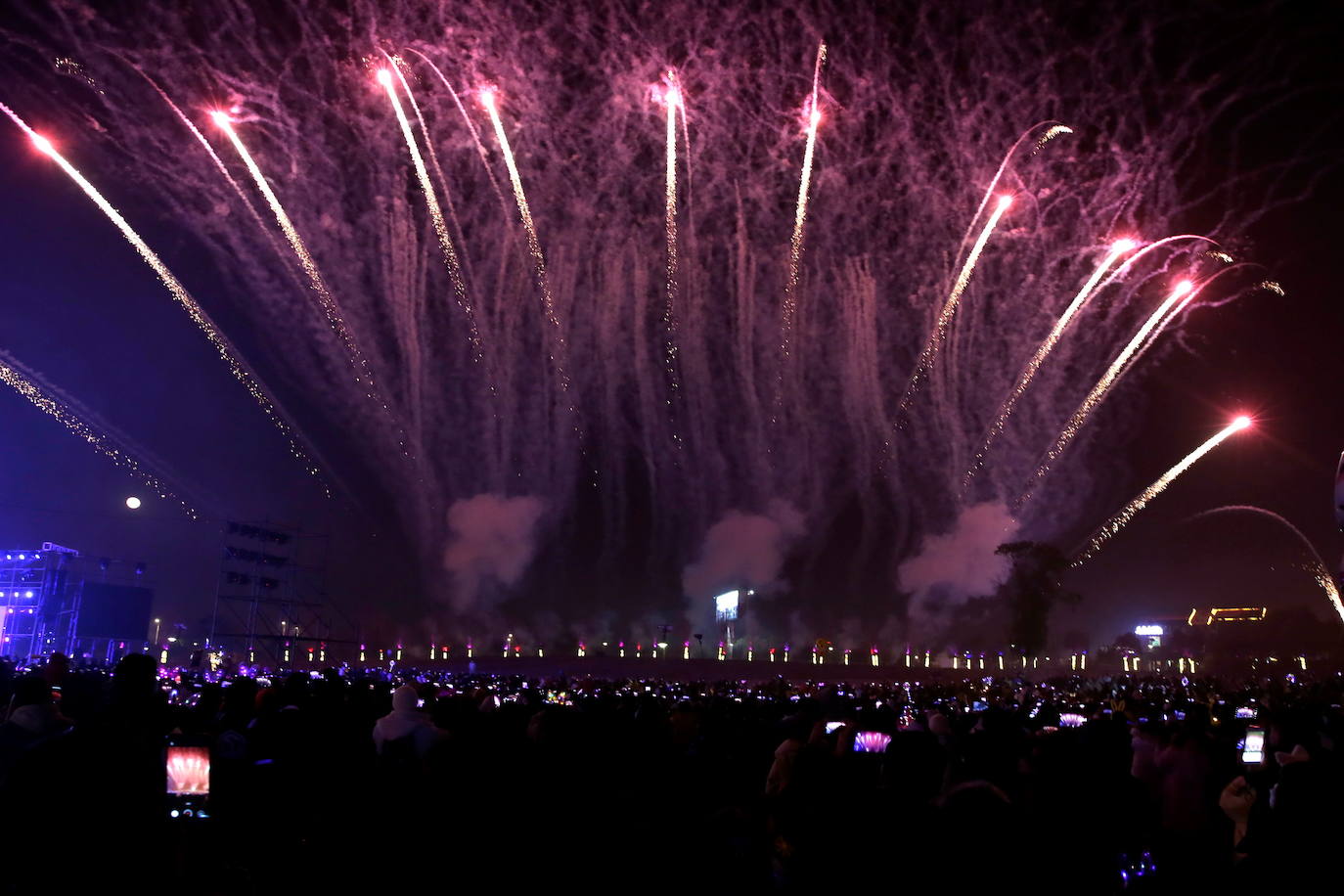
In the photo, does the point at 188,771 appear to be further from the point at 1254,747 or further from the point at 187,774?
the point at 1254,747

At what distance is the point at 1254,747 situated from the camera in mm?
11047

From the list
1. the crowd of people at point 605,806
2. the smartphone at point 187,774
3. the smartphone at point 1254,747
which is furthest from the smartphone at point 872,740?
the smartphone at point 187,774

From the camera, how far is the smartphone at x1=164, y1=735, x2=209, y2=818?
5027mm

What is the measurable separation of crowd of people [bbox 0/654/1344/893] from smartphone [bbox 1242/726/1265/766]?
933 mm

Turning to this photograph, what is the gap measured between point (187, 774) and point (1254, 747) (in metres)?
10.6

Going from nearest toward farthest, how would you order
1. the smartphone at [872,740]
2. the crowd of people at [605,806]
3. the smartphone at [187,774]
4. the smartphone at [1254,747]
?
the crowd of people at [605,806], the smartphone at [187,774], the smartphone at [872,740], the smartphone at [1254,747]

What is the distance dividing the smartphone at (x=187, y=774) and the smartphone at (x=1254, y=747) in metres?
10.2

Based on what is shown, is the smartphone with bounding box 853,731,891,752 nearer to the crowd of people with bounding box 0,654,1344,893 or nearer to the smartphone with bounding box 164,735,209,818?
the crowd of people with bounding box 0,654,1344,893

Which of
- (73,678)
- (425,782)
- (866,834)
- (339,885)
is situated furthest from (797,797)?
(73,678)

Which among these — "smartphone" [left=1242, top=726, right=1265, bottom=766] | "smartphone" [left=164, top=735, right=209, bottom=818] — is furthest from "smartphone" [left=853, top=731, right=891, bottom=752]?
"smartphone" [left=164, top=735, right=209, bottom=818]

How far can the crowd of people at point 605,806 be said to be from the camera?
11.9 ft

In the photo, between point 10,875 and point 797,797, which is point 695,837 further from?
point 10,875

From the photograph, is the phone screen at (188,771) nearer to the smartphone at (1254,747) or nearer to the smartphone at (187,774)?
the smartphone at (187,774)

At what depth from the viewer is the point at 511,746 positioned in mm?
5711
